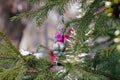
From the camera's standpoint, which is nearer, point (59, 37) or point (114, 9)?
point (114, 9)

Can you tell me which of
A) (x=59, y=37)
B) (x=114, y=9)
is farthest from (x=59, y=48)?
(x=114, y=9)

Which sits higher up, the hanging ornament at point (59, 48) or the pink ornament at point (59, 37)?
the pink ornament at point (59, 37)

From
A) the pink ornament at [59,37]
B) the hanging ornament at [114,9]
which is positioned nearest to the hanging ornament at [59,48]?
the pink ornament at [59,37]

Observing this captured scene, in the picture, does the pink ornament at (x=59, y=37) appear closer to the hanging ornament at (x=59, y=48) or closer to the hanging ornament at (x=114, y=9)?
the hanging ornament at (x=59, y=48)

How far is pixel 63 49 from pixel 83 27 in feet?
1.57

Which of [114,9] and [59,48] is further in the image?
[59,48]

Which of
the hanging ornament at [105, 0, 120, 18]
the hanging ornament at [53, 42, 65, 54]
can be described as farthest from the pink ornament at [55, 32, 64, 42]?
the hanging ornament at [105, 0, 120, 18]

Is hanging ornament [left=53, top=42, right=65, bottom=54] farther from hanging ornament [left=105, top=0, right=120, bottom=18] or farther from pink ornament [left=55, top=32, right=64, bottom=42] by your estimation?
hanging ornament [left=105, top=0, right=120, bottom=18]

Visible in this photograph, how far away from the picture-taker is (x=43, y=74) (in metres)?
1.30

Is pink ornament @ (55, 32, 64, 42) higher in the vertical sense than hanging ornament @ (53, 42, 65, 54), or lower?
higher

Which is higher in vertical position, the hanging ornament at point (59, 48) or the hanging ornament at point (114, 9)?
the hanging ornament at point (114, 9)

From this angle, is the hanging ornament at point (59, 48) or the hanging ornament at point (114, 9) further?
the hanging ornament at point (59, 48)

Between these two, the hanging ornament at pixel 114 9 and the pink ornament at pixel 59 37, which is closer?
the hanging ornament at pixel 114 9

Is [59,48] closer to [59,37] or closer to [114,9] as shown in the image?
[59,37]
